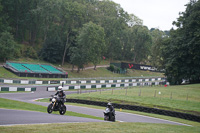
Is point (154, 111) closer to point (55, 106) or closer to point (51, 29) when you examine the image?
point (55, 106)

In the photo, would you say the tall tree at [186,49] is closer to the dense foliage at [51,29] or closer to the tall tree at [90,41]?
the tall tree at [90,41]

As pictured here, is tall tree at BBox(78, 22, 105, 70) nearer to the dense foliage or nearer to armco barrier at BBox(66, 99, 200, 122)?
the dense foliage

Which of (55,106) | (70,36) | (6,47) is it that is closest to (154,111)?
(55,106)

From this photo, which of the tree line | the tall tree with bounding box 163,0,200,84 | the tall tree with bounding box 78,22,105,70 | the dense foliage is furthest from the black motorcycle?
the tall tree with bounding box 78,22,105,70

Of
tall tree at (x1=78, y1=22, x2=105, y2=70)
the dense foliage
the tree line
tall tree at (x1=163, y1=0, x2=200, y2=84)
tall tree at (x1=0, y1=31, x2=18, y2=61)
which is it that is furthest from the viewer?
tall tree at (x1=78, y1=22, x2=105, y2=70)

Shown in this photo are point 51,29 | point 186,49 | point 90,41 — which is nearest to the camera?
point 186,49

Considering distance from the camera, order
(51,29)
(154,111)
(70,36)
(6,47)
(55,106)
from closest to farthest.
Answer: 1. (55,106)
2. (154,111)
3. (6,47)
4. (51,29)
5. (70,36)

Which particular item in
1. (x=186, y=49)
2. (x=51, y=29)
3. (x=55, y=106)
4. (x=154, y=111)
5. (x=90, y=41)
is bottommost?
(x=154, y=111)

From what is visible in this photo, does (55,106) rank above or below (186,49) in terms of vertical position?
below

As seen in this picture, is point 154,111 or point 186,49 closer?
point 154,111

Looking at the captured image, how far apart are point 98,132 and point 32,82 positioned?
3761 cm

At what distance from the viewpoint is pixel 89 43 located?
6806 cm

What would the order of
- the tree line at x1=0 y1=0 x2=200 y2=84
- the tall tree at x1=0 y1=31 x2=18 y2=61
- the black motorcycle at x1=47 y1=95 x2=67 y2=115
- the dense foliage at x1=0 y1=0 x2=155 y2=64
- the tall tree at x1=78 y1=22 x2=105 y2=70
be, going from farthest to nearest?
1. the tall tree at x1=78 y1=22 x2=105 y2=70
2. the dense foliage at x1=0 y1=0 x2=155 y2=64
3. the tall tree at x1=0 y1=31 x2=18 y2=61
4. the tree line at x1=0 y1=0 x2=200 y2=84
5. the black motorcycle at x1=47 y1=95 x2=67 y2=115

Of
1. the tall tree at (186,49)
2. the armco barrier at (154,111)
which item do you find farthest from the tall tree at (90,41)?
the armco barrier at (154,111)
